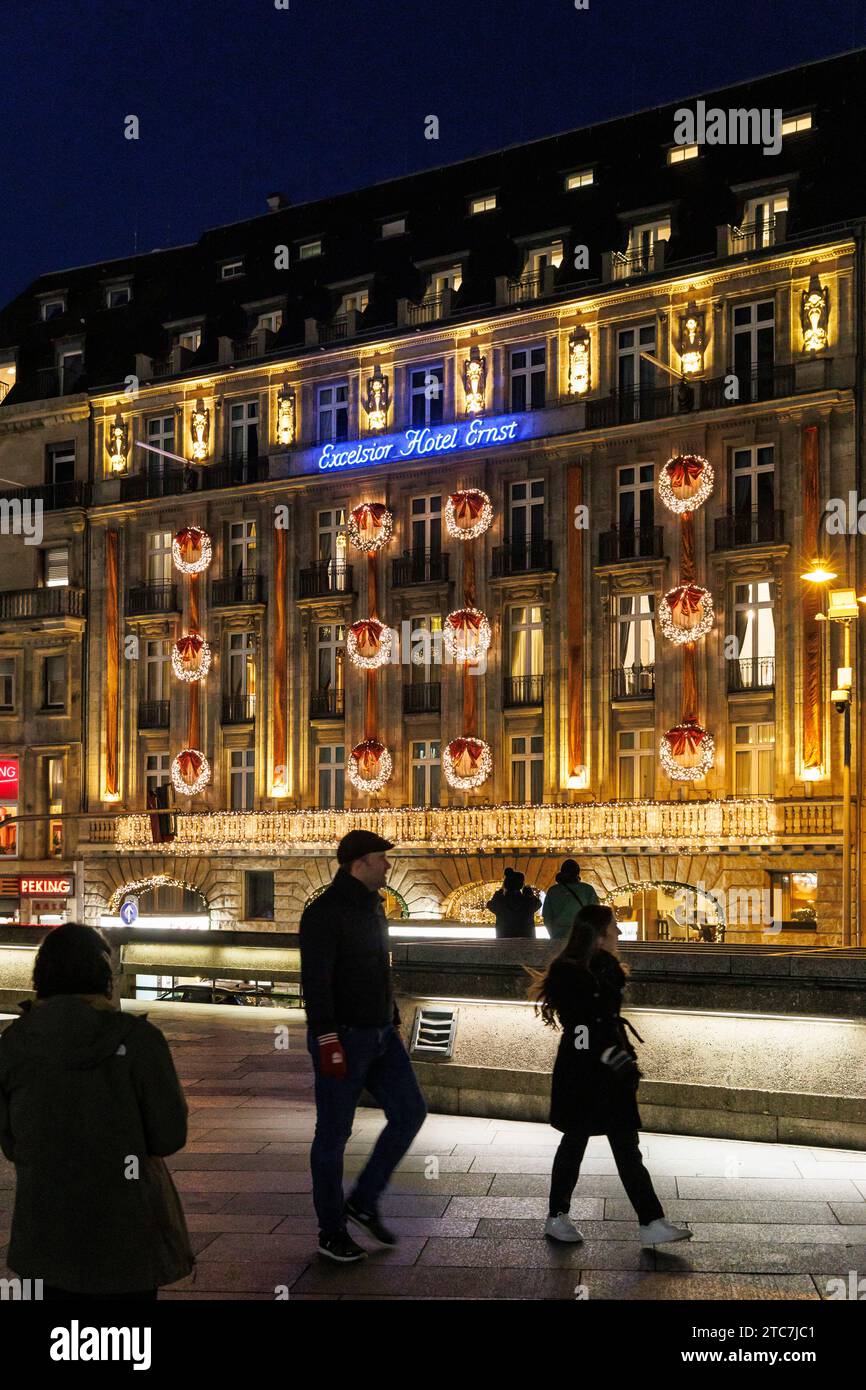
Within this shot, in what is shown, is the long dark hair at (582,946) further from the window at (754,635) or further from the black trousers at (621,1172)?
the window at (754,635)

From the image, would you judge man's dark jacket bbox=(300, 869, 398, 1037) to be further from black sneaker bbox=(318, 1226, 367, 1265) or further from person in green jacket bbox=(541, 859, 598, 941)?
person in green jacket bbox=(541, 859, 598, 941)

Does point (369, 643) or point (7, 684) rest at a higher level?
point (369, 643)

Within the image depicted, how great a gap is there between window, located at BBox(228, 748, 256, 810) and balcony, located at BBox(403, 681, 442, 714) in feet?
18.5

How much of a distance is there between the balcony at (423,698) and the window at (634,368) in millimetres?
8865

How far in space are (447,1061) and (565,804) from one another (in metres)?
29.5

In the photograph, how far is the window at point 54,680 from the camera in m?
54.3

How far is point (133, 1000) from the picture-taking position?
25.3 metres

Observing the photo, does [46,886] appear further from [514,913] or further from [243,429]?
[514,913]

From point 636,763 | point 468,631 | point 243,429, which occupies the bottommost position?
point 636,763

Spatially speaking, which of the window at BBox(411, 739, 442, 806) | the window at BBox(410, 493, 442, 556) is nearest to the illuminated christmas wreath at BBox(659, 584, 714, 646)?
the window at BBox(410, 493, 442, 556)

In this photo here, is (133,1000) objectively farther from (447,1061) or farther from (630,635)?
(630,635)

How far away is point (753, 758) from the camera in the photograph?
41.8 meters

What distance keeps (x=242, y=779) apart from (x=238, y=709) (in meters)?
2.05

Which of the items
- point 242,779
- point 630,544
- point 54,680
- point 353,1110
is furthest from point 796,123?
point 353,1110
